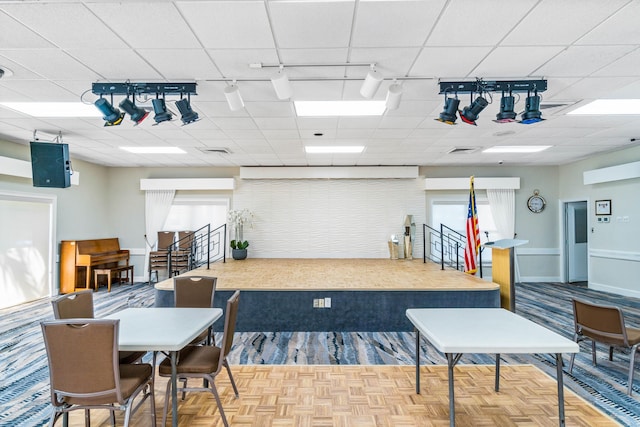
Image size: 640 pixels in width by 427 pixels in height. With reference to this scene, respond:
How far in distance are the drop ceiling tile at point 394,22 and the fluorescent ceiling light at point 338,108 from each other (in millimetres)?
A: 1374

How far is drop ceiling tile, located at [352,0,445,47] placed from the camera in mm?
2330

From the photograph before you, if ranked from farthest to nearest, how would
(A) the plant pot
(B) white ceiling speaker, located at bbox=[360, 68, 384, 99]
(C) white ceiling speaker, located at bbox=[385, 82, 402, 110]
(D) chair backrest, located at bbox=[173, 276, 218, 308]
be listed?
1. (A) the plant pot
2. (D) chair backrest, located at bbox=[173, 276, 218, 308]
3. (C) white ceiling speaker, located at bbox=[385, 82, 402, 110]
4. (B) white ceiling speaker, located at bbox=[360, 68, 384, 99]

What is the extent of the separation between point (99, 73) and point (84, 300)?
2.14m

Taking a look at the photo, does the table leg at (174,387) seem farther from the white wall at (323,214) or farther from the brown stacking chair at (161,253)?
the white wall at (323,214)

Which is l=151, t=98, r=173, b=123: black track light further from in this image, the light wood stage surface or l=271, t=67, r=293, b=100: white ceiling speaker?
the light wood stage surface

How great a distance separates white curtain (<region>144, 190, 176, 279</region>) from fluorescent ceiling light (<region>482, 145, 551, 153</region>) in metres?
7.46

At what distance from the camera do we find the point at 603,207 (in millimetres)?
7285

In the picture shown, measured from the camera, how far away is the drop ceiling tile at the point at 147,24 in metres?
2.32

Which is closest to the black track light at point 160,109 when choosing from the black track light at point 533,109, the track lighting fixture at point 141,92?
the track lighting fixture at point 141,92

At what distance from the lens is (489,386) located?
3213 mm

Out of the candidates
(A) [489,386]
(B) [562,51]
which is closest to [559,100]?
(B) [562,51]

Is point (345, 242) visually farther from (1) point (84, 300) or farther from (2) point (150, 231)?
(1) point (84, 300)

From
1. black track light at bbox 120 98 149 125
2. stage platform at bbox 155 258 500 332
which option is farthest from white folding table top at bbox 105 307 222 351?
black track light at bbox 120 98 149 125

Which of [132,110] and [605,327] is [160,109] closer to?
[132,110]
